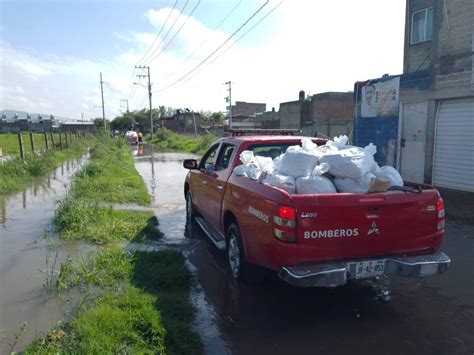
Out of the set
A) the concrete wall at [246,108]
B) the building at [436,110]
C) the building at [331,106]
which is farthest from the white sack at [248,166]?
the concrete wall at [246,108]

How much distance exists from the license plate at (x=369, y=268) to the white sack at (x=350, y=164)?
0.78 metres

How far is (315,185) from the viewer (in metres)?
3.76

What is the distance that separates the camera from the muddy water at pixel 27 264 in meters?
3.83

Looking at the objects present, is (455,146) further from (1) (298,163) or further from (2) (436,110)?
(1) (298,163)

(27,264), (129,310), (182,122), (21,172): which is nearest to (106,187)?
(21,172)

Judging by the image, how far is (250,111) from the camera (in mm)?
79812

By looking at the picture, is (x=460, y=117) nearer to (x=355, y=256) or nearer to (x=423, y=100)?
(x=423, y=100)

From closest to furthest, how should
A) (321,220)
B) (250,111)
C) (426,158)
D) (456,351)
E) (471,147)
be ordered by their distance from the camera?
(456,351) → (321,220) → (471,147) → (426,158) → (250,111)

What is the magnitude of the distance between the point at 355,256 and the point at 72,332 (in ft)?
8.53

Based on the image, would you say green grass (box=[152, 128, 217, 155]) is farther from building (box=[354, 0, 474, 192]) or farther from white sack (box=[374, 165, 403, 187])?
white sack (box=[374, 165, 403, 187])

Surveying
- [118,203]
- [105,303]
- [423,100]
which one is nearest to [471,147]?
[423,100]

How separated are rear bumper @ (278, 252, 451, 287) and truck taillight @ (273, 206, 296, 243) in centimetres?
28

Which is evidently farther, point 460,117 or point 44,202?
point 460,117

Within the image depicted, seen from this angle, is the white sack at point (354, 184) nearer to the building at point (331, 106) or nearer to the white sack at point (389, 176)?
the white sack at point (389, 176)
